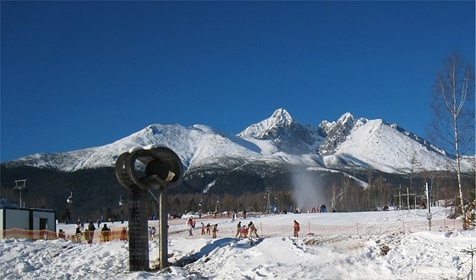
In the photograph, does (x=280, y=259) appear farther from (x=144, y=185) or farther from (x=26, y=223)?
(x=26, y=223)

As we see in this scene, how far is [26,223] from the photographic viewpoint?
48750mm

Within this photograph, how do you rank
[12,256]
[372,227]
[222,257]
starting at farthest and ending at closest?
1. [372,227]
2. [12,256]
3. [222,257]

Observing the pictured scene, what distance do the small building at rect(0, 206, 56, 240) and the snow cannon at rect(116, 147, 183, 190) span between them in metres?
16.1

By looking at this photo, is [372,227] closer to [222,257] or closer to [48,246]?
[222,257]

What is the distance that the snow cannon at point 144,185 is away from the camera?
29597mm

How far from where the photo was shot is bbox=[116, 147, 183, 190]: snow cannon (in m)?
30.7

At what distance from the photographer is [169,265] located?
29562 mm

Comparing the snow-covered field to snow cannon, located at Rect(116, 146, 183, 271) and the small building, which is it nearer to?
snow cannon, located at Rect(116, 146, 183, 271)

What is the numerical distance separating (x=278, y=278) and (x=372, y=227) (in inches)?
835

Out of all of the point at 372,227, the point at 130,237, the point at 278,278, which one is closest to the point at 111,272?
the point at 130,237

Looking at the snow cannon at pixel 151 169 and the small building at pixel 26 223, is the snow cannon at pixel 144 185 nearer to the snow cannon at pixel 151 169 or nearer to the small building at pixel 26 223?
the snow cannon at pixel 151 169

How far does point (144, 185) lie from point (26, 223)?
2193cm

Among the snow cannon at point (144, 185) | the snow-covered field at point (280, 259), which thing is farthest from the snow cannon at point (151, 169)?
the snow-covered field at point (280, 259)

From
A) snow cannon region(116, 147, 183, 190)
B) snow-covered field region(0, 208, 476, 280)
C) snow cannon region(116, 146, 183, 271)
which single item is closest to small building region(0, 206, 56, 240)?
snow-covered field region(0, 208, 476, 280)
